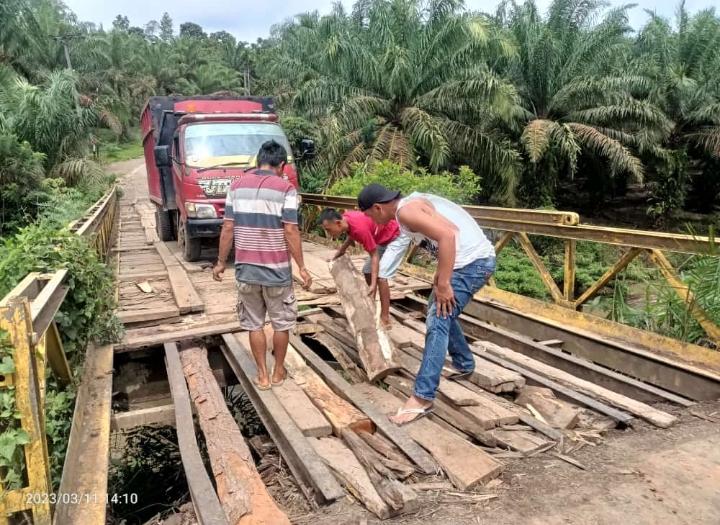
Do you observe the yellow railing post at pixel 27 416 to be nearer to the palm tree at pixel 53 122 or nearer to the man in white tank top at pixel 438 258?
the man in white tank top at pixel 438 258

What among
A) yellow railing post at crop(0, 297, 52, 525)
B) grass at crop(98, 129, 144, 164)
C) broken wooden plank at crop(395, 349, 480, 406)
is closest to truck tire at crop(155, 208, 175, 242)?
broken wooden plank at crop(395, 349, 480, 406)

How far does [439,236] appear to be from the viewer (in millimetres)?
3633

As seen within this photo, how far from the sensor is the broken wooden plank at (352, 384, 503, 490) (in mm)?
3236

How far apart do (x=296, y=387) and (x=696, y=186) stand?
81.5ft

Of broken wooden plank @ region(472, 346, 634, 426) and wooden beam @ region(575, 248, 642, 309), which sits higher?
wooden beam @ region(575, 248, 642, 309)

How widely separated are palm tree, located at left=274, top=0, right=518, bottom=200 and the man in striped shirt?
40.0 ft

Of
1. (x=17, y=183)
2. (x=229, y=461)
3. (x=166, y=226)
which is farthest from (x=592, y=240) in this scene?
(x=17, y=183)

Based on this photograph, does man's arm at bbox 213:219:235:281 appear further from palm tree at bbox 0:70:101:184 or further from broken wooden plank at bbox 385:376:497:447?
palm tree at bbox 0:70:101:184

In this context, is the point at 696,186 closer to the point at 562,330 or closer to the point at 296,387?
the point at 562,330

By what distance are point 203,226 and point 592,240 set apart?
5841mm

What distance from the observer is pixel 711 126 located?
842 inches

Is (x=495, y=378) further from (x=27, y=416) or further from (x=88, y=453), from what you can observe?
(x=27, y=416)

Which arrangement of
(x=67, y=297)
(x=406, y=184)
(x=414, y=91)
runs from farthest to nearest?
(x=414, y=91) → (x=406, y=184) → (x=67, y=297)

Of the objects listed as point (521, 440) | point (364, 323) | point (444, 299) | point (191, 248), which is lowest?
point (521, 440)
